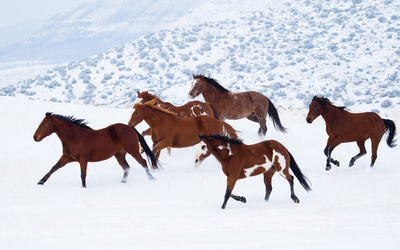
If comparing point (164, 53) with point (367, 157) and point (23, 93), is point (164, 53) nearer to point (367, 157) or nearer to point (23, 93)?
point (23, 93)

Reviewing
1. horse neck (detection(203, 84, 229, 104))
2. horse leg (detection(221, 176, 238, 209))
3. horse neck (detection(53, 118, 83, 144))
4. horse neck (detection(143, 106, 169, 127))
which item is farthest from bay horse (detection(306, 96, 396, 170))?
horse neck (detection(53, 118, 83, 144))

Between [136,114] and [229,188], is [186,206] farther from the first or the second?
[136,114]

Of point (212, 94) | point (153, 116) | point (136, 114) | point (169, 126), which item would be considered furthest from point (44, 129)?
point (212, 94)

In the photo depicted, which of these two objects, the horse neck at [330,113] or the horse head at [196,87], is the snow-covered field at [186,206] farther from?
the horse head at [196,87]

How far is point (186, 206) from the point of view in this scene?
682cm

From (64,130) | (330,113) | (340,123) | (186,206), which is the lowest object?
(340,123)

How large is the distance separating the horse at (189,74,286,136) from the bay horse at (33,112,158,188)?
3284 mm

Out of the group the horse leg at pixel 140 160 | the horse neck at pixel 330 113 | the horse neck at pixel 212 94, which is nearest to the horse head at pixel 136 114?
the horse leg at pixel 140 160

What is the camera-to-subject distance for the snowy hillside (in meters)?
30.3

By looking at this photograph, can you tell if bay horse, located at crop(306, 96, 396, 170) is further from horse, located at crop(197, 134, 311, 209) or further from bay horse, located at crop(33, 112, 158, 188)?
bay horse, located at crop(33, 112, 158, 188)

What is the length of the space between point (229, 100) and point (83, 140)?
4.56 metres

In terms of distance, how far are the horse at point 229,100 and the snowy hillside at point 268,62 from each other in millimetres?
16416

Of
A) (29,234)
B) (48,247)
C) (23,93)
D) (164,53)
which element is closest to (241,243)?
(48,247)

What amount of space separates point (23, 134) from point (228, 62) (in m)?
26.2
